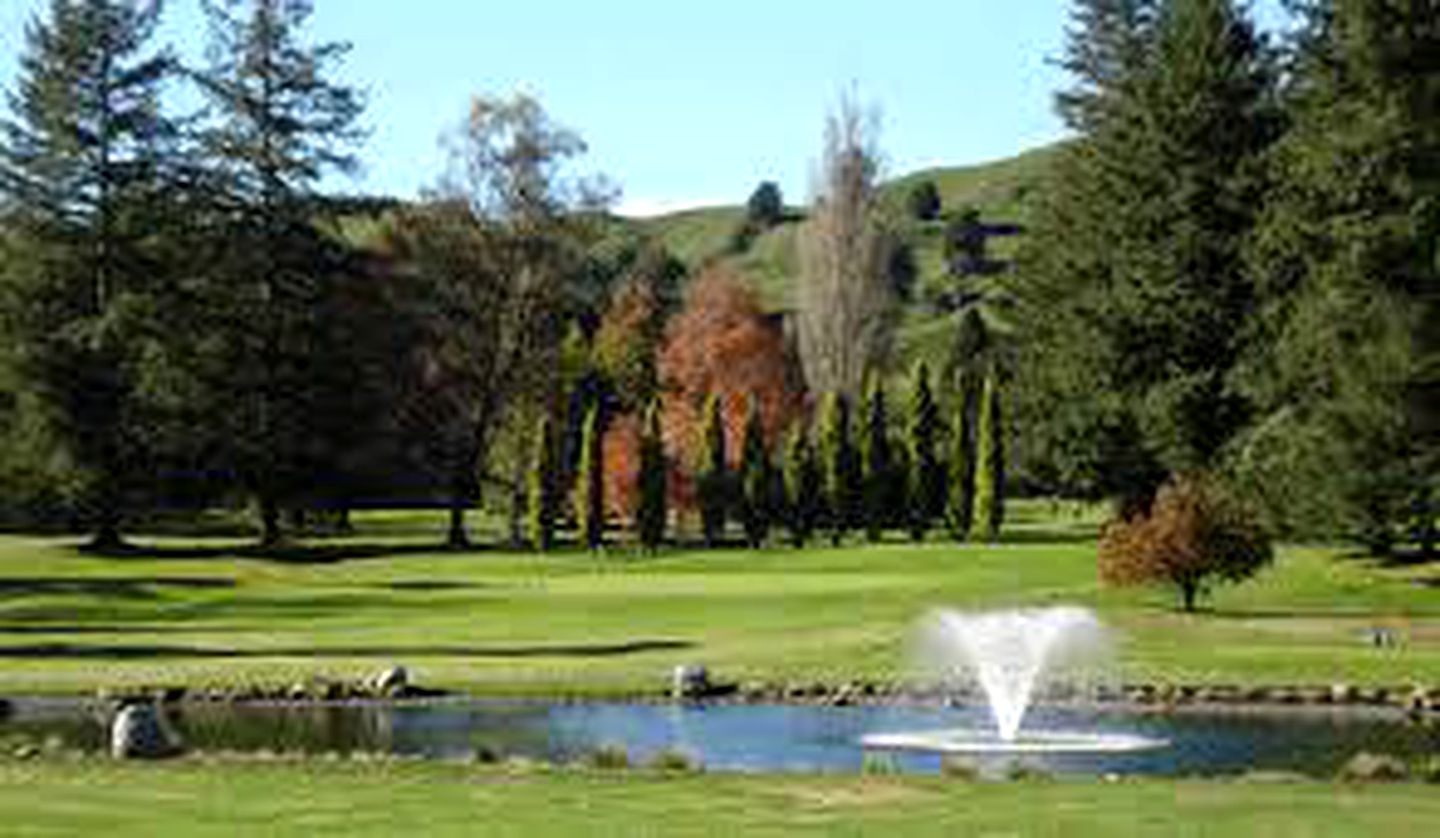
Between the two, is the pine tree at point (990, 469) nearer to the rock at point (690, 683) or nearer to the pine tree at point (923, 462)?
the pine tree at point (923, 462)

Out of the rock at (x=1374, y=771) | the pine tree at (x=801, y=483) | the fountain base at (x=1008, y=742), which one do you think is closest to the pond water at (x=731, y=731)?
the fountain base at (x=1008, y=742)

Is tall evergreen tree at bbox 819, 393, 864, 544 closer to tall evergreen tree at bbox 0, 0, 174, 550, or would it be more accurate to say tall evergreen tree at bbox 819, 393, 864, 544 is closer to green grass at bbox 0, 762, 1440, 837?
tall evergreen tree at bbox 0, 0, 174, 550

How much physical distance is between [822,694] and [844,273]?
2466 inches

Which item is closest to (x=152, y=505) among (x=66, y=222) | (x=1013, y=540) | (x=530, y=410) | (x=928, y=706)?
(x=66, y=222)

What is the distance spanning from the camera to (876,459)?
8606 cm

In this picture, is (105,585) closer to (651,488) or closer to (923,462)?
(651,488)

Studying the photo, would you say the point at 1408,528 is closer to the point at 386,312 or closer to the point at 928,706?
the point at 928,706

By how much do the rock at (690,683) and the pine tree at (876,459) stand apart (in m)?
48.2

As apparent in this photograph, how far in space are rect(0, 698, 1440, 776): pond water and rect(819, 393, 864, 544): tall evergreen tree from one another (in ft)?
165

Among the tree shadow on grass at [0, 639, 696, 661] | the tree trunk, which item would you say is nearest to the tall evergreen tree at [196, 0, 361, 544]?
the tree trunk

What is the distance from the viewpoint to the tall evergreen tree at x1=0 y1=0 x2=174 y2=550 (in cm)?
7331

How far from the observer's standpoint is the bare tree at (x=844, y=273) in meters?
97.9

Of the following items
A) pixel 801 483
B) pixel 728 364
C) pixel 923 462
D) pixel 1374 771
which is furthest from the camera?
pixel 728 364

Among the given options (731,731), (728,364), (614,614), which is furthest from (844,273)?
(731,731)
